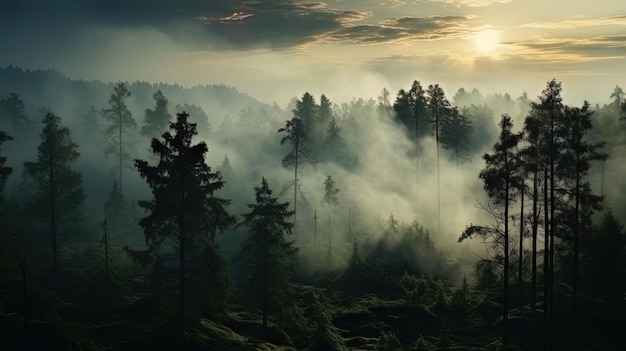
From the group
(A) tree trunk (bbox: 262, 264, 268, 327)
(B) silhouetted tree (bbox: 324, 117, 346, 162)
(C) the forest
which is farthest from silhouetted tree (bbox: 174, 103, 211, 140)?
(A) tree trunk (bbox: 262, 264, 268, 327)

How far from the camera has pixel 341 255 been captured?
62969 mm

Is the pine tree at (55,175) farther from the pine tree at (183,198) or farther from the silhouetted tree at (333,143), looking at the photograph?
the silhouetted tree at (333,143)

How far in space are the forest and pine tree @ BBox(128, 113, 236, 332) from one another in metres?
0.10

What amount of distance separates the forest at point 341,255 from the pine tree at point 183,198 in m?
0.10

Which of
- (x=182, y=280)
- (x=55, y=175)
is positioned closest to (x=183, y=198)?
(x=182, y=280)

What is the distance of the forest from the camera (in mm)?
29422

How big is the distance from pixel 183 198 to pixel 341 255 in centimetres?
3639

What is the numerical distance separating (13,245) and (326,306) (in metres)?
33.7

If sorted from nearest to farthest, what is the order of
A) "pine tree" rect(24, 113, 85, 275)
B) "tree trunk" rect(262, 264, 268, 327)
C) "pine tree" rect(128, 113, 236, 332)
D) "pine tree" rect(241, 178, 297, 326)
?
"pine tree" rect(128, 113, 236, 332) → "tree trunk" rect(262, 264, 268, 327) → "pine tree" rect(241, 178, 297, 326) → "pine tree" rect(24, 113, 85, 275)

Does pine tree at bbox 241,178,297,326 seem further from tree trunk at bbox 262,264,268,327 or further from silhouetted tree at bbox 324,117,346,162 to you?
silhouetted tree at bbox 324,117,346,162

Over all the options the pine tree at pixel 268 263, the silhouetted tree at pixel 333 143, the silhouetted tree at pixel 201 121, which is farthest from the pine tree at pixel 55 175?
the silhouetted tree at pixel 201 121

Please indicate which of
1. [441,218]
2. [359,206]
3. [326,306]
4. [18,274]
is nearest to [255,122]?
[359,206]

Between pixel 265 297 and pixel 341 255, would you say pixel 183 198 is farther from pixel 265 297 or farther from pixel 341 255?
pixel 341 255

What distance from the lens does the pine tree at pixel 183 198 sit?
28766mm
